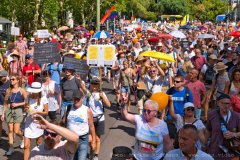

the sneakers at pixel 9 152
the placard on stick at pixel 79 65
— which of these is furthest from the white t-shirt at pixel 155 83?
the sneakers at pixel 9 152

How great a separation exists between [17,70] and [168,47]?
5080 mm

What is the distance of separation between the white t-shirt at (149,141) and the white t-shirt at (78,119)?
1.33 metres

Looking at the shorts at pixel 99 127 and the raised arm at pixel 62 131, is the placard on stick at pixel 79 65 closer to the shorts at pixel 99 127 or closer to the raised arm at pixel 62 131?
the shorts at pixel 99 127

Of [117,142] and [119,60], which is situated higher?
[119,60]

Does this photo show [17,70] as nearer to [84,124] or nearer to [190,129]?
[84,124]

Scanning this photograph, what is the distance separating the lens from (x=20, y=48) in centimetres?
1873

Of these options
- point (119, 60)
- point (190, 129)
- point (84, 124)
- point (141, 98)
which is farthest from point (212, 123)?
point (119, 60)

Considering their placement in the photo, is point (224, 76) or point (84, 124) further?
point (224, 76)

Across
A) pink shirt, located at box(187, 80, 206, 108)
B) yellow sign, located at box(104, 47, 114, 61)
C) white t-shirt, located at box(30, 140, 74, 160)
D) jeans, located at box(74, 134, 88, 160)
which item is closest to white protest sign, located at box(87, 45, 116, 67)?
yellow sign, located at box(104, 47, 114, 61)

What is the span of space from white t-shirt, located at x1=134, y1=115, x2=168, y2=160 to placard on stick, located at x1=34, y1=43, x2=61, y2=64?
248 inches

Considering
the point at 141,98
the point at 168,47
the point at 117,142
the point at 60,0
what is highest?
the point at 60,0

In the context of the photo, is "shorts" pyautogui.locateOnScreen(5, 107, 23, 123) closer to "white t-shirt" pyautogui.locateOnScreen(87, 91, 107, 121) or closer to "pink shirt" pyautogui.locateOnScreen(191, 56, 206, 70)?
"white t-shirt" pyautogui.locateOnScreen(87, 91, 107, 121)

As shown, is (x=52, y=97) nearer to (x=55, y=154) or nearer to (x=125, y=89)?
(x=125, y=89)

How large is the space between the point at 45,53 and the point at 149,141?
658 cm
